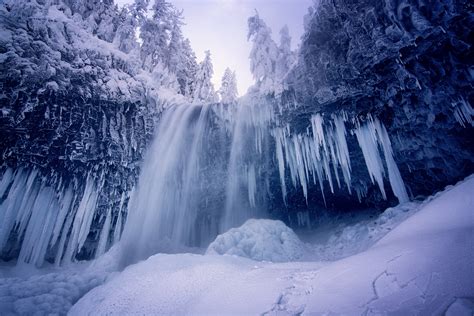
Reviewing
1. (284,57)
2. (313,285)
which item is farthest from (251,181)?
(284,57)

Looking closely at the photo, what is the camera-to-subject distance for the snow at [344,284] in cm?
224

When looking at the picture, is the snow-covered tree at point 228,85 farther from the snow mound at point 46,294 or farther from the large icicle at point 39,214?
the snow mound at point 46,294

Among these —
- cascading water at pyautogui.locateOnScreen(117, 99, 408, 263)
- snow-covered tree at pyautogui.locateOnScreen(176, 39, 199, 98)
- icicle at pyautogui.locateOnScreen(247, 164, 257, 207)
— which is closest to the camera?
cascading water at pyautogui.locateOnScreen(117, 99, 408, 263)

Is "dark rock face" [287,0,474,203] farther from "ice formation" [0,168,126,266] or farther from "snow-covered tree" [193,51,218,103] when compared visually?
"ice formation" [0,168,126,266]

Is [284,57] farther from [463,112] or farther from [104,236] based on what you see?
[104,236]

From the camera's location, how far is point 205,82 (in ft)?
71.1

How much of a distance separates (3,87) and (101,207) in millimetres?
7024

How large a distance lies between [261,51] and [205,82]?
5.77m

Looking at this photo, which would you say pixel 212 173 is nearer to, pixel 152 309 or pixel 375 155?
pixel 375 155

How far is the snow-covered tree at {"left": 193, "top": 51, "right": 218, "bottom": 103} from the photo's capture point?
68.9ft

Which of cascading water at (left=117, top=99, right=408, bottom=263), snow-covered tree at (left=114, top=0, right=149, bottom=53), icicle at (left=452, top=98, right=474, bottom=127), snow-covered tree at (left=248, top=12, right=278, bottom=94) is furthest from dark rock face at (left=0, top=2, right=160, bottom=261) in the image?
icicle at (left=452, top=98, right=474, bottom=127)

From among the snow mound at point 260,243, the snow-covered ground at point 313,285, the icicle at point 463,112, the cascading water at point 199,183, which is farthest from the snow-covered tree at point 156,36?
the icicle at point 463,112

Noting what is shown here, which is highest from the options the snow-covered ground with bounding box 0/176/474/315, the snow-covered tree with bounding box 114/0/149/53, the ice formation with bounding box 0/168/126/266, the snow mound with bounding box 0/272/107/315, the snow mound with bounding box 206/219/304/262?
the snow-covered tree with bounding box 114/0/149/53

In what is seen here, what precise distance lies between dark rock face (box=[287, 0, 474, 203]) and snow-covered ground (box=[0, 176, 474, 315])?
204 inches
